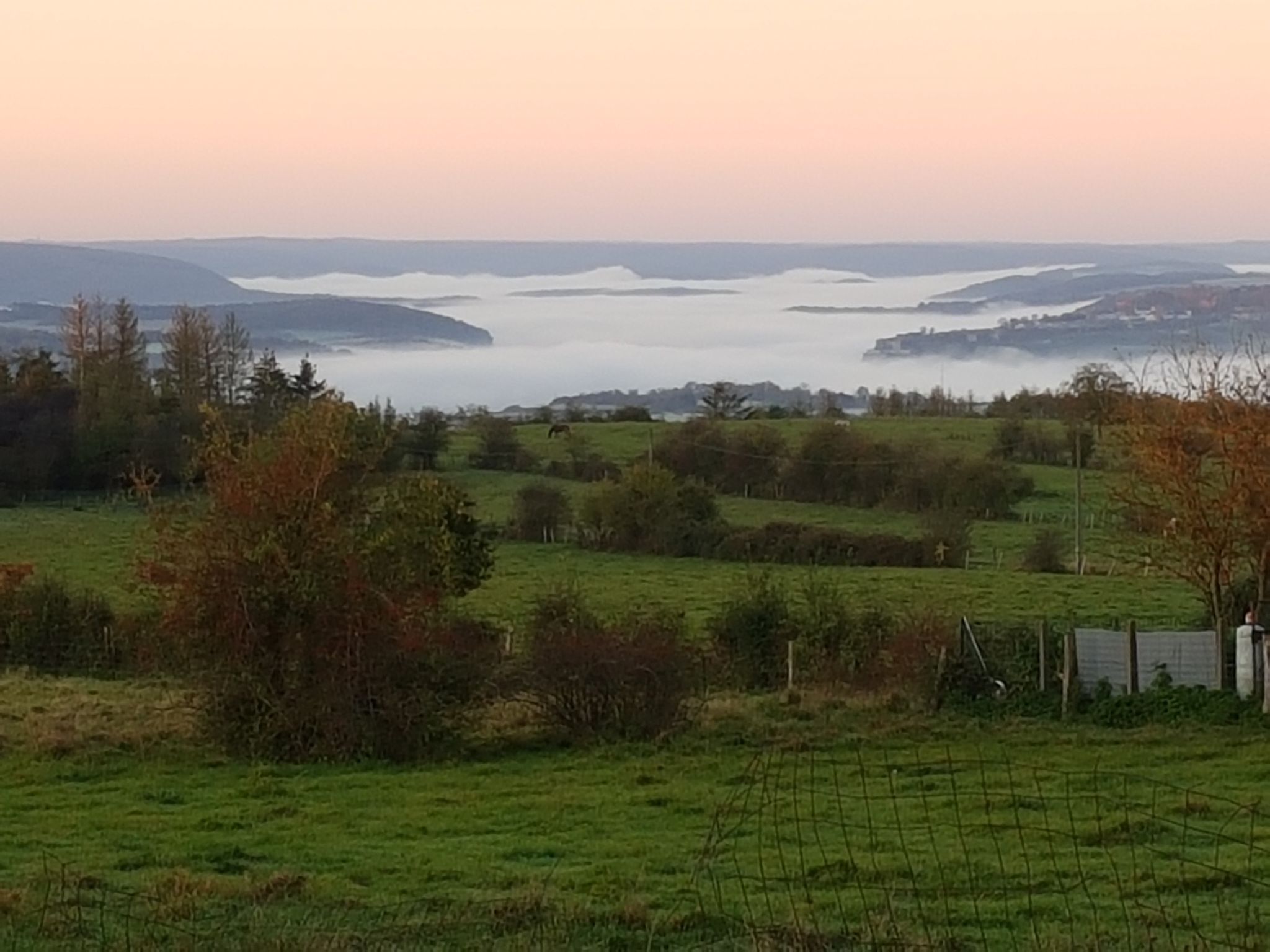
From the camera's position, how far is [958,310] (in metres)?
167

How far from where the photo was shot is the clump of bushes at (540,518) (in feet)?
187

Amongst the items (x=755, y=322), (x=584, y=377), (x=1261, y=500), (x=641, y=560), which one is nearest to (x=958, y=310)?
(x=755, y=322)

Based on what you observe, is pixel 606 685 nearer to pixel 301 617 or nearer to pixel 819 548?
pixel 301 617

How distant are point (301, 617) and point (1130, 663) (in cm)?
1070

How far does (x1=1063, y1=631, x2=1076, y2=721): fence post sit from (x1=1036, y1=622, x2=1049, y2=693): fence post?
0.41 metres

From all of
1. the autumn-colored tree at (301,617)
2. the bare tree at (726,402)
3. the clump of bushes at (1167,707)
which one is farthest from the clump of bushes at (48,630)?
the bare tree at (726,402)

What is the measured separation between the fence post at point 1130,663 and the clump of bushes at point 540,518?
118 ft

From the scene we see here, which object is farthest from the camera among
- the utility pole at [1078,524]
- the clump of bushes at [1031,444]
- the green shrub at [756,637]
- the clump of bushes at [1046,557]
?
Result: the clump of bushes at [1031,444]

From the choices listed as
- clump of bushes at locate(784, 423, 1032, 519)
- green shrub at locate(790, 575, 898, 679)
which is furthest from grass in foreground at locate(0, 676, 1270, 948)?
clump of bushes at locate(784, 423, 1032, 519)

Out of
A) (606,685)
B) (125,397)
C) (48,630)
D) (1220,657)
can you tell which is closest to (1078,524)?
(1220,657)

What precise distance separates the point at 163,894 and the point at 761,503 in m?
54.9

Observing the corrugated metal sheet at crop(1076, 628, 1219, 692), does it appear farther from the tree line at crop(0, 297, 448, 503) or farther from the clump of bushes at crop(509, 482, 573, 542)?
the tree line at crop(0, 297, 448, 503)

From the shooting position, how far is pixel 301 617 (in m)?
21.3

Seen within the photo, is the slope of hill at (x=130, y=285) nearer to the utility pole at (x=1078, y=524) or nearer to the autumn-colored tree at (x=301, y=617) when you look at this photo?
the utility pole at (x=1078, y=524)
